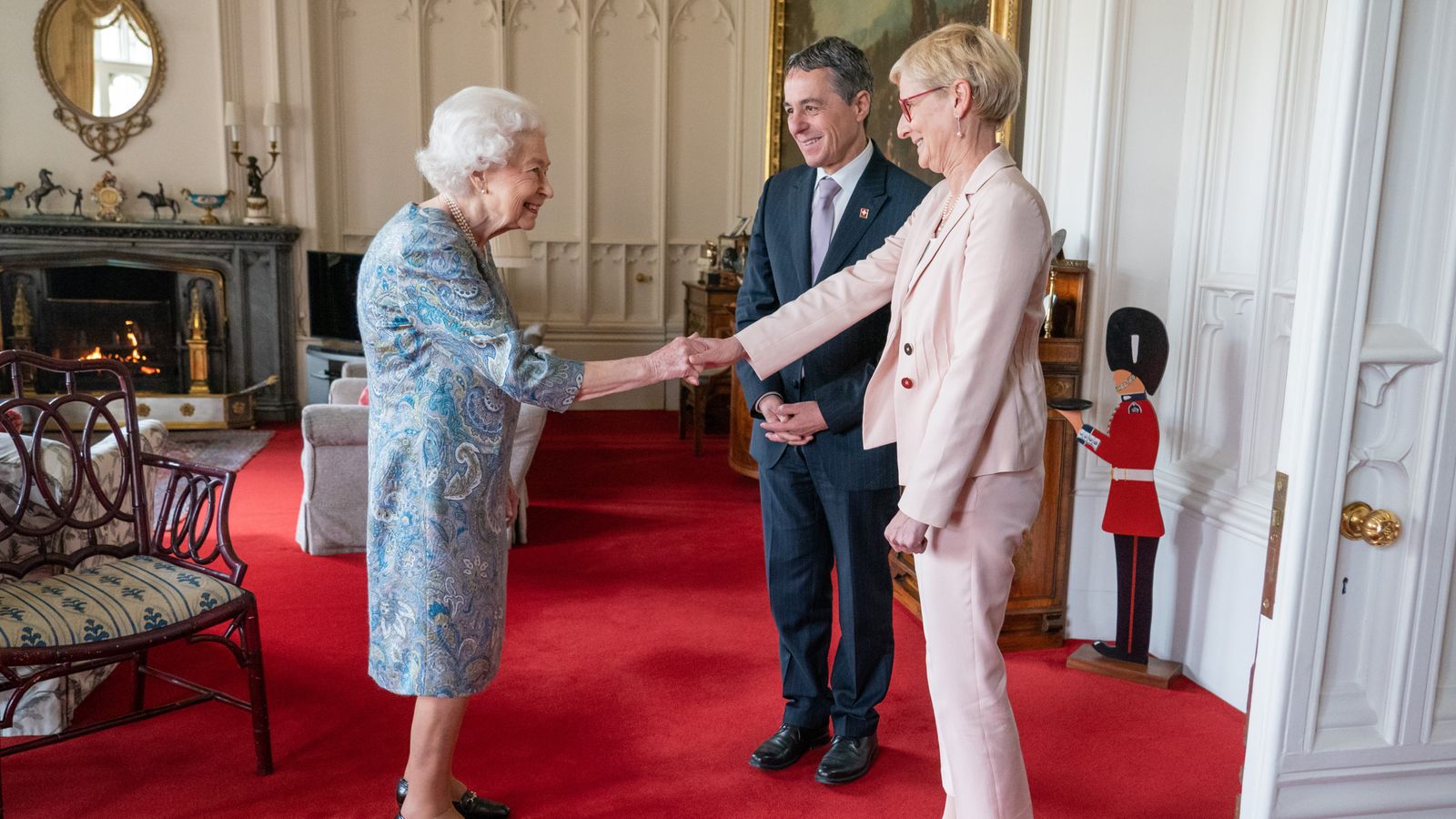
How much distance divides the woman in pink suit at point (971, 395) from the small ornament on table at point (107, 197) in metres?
7.09

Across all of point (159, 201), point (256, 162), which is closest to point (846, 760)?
point (256, 162)

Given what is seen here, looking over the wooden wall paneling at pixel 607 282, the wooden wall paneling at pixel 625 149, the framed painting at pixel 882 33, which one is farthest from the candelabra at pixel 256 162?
the framed painting at pixel 882 33

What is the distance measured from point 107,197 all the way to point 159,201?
332 millimetres

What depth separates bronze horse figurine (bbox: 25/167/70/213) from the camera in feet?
24.0

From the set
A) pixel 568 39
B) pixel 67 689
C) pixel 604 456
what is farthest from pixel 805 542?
pixel 568 39

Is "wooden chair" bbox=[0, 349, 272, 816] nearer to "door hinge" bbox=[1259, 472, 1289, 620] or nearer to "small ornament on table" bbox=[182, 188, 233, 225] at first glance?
"door hinge" bbox=[1259, 472, 1289, 620]

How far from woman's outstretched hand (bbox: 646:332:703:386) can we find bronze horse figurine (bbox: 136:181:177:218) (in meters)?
6.54

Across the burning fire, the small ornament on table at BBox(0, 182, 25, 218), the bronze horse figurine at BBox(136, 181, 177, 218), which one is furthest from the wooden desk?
the small ornament on table at BBox(0, 182, 25, 218)

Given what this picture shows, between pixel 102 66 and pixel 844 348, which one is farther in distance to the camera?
pixel 102 66

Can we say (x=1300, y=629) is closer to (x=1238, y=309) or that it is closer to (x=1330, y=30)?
(x=1330, y=30)

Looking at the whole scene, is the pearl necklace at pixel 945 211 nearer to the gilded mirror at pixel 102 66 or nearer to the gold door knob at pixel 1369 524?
the gold door knob at pixel 1369 524

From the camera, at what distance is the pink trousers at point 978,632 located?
1.99m

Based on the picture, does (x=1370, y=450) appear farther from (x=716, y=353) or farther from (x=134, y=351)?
(x=134, y=351)

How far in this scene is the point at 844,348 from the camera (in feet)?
8.75
